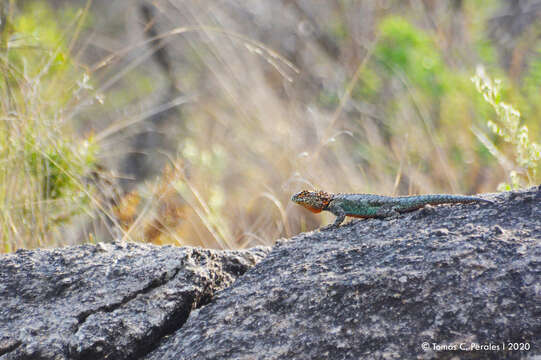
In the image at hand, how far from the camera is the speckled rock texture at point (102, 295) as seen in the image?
224 centimetres

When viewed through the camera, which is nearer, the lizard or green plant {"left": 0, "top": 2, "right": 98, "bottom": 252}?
the lizard

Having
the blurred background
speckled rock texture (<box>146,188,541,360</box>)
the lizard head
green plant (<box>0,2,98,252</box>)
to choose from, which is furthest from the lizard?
green plant (<box>0,2,98,252</box>)

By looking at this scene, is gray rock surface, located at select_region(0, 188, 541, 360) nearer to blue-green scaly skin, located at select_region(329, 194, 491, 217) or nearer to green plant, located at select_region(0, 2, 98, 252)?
blue-green scaly skin, located at select_region(329, 194, 491, 217)

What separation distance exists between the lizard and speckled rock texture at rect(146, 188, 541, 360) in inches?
4.6

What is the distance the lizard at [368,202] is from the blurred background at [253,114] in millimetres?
528

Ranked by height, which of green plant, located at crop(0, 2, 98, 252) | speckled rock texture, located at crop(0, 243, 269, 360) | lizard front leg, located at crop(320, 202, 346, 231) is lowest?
speckled rock texture, located at crop(0, 243, 269, 360)

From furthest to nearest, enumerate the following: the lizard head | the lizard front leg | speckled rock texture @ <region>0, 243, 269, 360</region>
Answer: the lizard head, the lizard front leg, speckled rock texture @ <region>0, 243, 269, 360</region>

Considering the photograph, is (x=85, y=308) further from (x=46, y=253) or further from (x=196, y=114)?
(x=196, y=114)

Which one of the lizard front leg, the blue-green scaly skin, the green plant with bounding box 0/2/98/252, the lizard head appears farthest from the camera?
the green plant with bounding box 0/2/98/252

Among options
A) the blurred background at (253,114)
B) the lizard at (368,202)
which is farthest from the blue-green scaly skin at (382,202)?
the blurred background at (253,114)

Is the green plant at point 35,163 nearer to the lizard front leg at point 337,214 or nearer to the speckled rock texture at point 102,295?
the speckled rock texture at point 102,295

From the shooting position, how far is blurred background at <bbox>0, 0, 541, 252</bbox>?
404 centimetres

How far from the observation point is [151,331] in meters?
2.30

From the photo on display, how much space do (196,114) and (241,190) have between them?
278 cm
